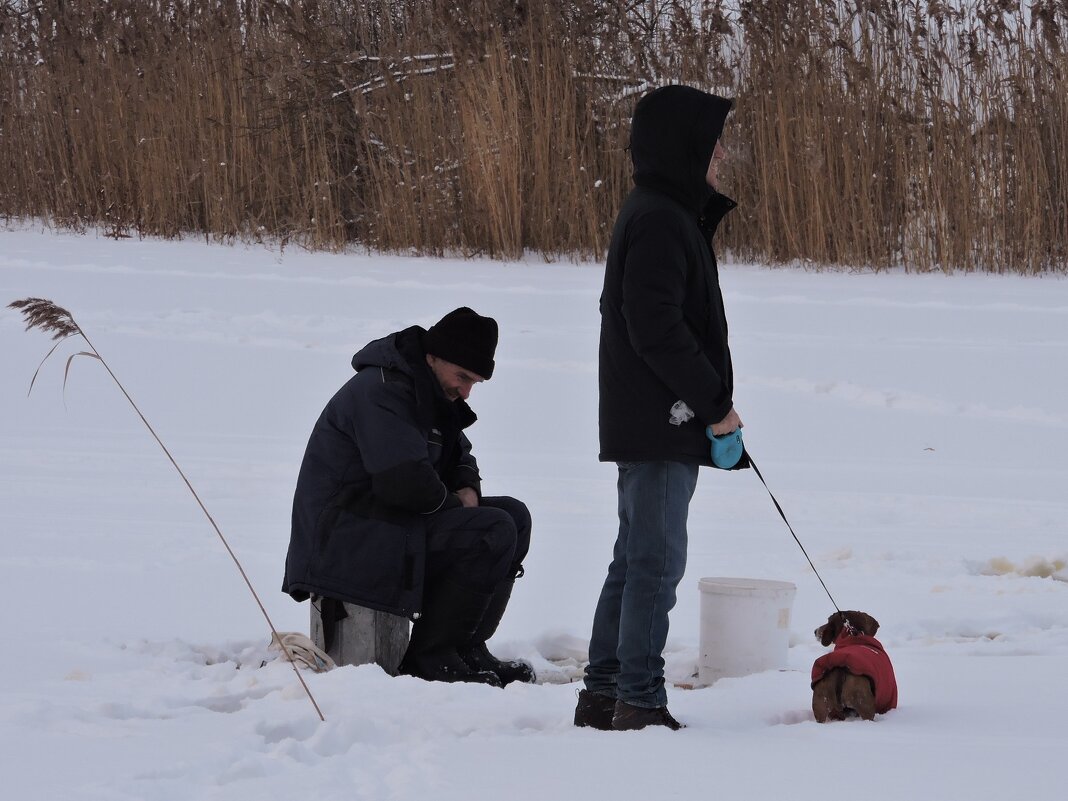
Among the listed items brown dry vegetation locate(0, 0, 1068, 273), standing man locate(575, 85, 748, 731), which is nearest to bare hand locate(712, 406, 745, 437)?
standing man locate(575, 85, 748, 731)

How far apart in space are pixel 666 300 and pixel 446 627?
1.12 m

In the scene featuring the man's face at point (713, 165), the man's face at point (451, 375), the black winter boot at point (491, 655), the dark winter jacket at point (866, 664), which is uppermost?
the man's face at point (713, 165)

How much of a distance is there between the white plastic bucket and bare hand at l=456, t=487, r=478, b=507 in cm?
59

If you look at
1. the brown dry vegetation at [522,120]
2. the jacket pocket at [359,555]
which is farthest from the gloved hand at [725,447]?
the brown dry vegetation at [522,120]

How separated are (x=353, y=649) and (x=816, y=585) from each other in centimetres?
148

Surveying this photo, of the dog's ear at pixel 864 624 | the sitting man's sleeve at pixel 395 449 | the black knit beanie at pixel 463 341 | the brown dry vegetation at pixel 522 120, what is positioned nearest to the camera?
the dog's ear at pixel 864 624

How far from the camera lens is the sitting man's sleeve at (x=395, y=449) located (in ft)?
10.3

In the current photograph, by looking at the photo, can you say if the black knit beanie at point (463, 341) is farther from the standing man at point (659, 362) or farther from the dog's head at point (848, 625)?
the dog's head at point (848, 625)

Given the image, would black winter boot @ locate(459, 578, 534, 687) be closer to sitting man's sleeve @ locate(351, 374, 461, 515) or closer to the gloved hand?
sitting man's sleeve @ locate(351, 374, 461, 515)

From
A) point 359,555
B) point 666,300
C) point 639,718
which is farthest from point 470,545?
point 666,300

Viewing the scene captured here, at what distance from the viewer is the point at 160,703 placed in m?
2.93

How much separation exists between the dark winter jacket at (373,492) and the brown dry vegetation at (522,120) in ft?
19.1

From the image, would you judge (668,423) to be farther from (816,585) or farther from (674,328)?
(816,585)

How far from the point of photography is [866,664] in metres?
2.70
